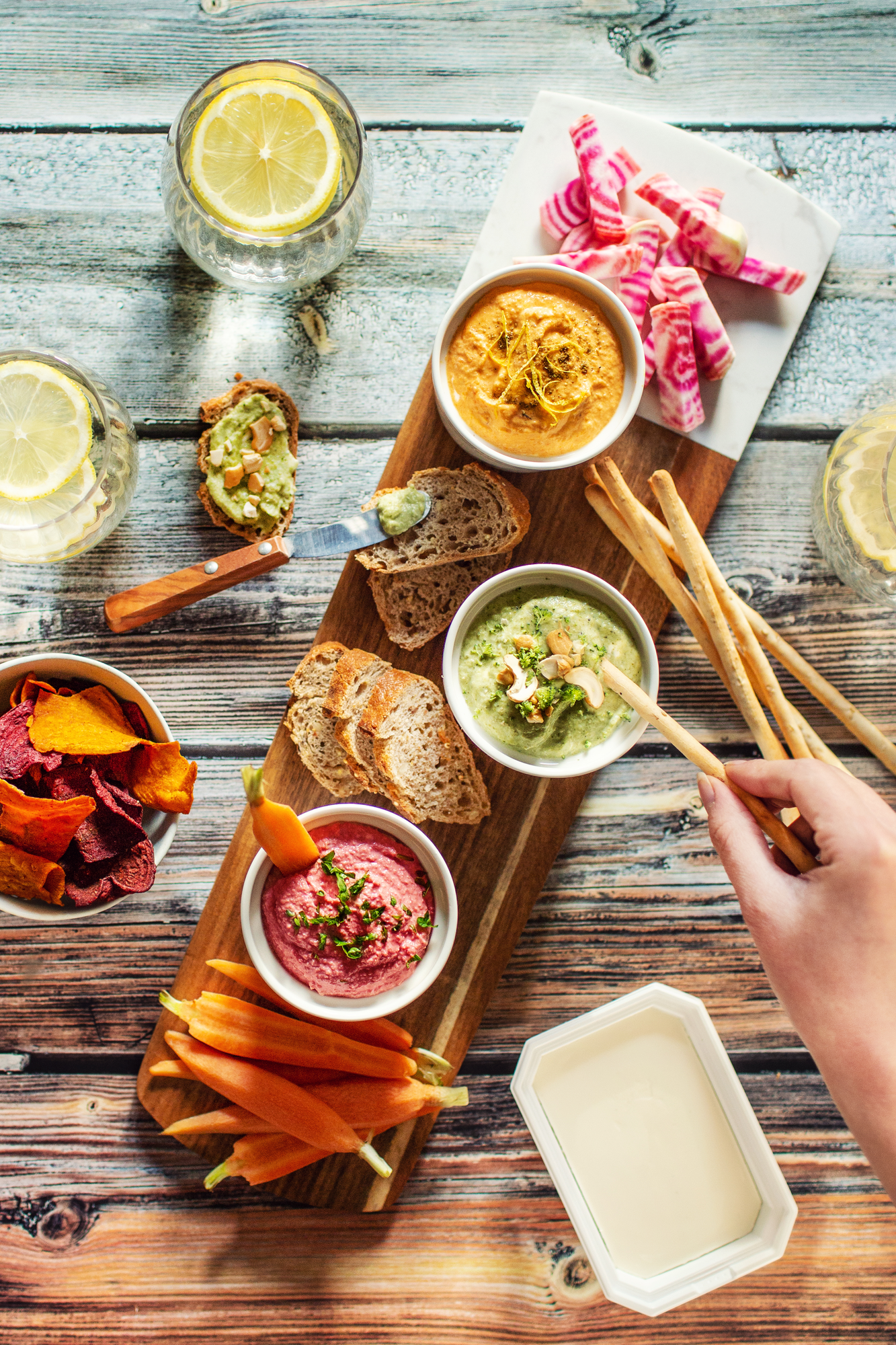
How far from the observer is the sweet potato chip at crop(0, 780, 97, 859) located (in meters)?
1.62

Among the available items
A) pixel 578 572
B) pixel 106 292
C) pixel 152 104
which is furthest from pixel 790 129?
pixel 106 292

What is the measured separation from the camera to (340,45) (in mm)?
2086

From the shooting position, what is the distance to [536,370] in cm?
173

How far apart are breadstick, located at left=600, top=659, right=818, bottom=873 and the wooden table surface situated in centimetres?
34

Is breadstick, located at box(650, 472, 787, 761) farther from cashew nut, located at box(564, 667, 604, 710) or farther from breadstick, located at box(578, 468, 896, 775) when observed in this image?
cashew nut, located at box(564, 667, 604, 710)

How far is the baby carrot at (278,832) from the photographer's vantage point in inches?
60.9

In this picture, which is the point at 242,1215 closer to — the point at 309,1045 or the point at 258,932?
the point at 309,1045

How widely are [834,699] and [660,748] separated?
0.43m

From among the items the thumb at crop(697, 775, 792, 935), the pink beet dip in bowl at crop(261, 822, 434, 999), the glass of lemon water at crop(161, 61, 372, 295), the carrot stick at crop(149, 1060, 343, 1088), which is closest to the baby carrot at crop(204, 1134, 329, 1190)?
the carrot stick at crop(149, 1060, 343, 1088)

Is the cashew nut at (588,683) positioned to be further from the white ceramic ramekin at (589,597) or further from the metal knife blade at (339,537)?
the metal knife blade at (339,537)

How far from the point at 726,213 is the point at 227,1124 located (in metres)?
2.38

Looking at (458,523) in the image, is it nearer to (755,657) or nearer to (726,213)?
(755,657)

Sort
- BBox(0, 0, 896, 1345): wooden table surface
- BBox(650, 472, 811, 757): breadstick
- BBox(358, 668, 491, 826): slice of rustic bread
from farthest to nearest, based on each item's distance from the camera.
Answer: BBox(0, 0, 896, 1345): wooden table surface
BBox(650, 472, 811, 757): breadstick
BBox(358, 668, 491, 826): slice of rustic bread

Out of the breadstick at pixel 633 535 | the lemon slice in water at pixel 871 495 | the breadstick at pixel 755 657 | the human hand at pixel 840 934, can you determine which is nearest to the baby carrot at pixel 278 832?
the human hand at pixel 840 934
